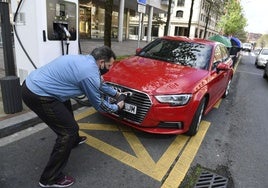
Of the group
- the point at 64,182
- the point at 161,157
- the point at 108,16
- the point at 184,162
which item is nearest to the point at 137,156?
the point at 161,157

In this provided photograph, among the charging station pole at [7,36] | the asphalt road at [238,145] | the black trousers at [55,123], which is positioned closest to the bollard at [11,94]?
the charging station pole at [7,36]

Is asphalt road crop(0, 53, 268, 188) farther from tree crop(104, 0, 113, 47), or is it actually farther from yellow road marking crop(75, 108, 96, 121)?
tree crop(104, 0, 113, 47)

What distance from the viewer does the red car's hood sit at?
352 centimetres

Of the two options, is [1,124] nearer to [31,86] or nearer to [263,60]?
[31,86]

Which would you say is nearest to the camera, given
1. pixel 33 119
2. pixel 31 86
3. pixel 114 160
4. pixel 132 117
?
pixel 31 86

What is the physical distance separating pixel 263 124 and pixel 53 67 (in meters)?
4.55

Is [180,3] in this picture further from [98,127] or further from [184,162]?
[184,162]

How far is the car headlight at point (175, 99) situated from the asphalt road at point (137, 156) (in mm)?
701

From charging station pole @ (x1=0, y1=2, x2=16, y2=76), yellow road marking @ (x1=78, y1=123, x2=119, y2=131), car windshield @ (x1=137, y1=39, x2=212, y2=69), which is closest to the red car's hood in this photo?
car windshield @ (x1=137, y1=39, x2=212, y2=69)

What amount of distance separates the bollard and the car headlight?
2.29 meters

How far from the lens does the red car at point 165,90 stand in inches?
136

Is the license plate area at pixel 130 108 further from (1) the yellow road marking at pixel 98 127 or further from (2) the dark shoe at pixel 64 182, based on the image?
(2) the dark shoe at pixel 64 182

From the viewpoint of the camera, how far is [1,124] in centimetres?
357

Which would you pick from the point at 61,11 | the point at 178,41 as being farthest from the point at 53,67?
the point at 178,41
